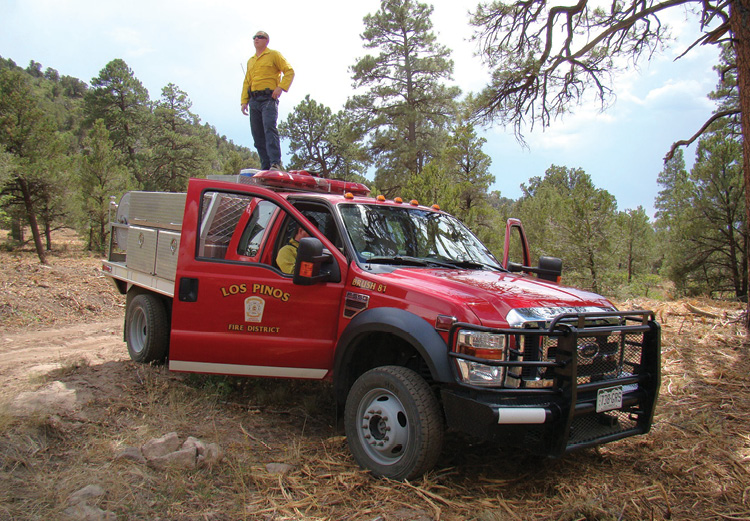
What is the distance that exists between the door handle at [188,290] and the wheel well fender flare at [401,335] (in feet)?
4.41

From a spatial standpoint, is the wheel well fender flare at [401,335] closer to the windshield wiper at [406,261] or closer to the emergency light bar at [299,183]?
the windshield wiper at [406,261]

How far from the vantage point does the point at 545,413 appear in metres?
3.05

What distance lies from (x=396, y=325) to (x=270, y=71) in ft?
16.2

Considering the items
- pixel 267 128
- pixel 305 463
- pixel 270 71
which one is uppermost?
pixel 270 71

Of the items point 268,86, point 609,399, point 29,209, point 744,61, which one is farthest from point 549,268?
point 29,209

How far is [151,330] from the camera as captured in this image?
5746mm

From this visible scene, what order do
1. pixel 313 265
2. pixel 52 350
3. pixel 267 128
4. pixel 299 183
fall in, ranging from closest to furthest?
pixel 313 265 < pixel 299 183 < pixel 267 128 < pixel 52 350

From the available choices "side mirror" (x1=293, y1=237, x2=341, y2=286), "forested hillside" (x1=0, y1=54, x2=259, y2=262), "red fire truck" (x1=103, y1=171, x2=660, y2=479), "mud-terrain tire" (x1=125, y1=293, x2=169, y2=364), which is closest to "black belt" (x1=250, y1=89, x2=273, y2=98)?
"red fire truck" (x1=103, y1=171, x2=660, y2=479)

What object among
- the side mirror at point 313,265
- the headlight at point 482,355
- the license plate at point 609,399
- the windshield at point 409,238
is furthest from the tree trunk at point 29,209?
the license plate at point 609,399

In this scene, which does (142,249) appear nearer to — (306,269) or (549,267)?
(306,269)

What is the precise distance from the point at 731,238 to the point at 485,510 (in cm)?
2026

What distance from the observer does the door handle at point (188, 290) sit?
4324 mm

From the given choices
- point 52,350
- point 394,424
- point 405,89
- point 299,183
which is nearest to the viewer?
point 394,424

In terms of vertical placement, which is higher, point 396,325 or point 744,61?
point 744,61
